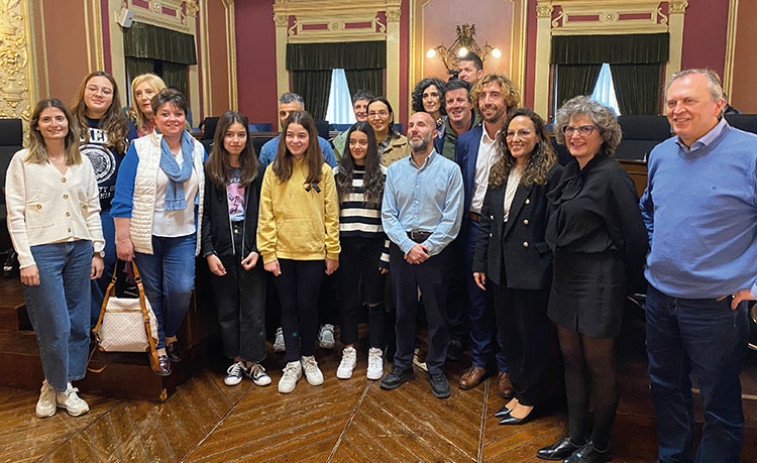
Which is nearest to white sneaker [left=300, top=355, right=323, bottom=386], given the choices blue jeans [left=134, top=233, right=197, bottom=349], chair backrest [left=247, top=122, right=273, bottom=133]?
blue jeans [left=134, top=233, right=197, bottom=349]

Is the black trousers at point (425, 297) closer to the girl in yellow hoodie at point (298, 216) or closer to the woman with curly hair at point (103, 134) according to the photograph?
the girl in yellow hoodie at point (298, 216)

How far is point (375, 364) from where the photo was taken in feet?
9.27

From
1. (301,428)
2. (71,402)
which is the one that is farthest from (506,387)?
(71,402)

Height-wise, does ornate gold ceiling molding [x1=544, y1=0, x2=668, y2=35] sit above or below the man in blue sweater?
above

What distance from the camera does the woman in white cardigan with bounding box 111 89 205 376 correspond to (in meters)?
2.42

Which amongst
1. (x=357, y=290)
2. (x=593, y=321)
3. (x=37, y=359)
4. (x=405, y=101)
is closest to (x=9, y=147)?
(x=37, y=359)

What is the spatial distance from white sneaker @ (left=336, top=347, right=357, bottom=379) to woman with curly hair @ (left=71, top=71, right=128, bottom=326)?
123 centimetres

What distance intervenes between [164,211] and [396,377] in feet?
4.44

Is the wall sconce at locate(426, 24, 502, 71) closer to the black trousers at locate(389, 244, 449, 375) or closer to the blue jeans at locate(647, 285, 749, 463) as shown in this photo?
the black trousers at locate(389, 244, 449, 375)

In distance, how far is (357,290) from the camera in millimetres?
2803

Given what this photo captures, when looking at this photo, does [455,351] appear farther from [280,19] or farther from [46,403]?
[280,19]

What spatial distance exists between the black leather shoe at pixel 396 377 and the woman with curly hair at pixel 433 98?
50.7 inches

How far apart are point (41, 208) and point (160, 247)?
0.49 meters

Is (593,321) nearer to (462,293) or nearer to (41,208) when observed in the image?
(462,293)
